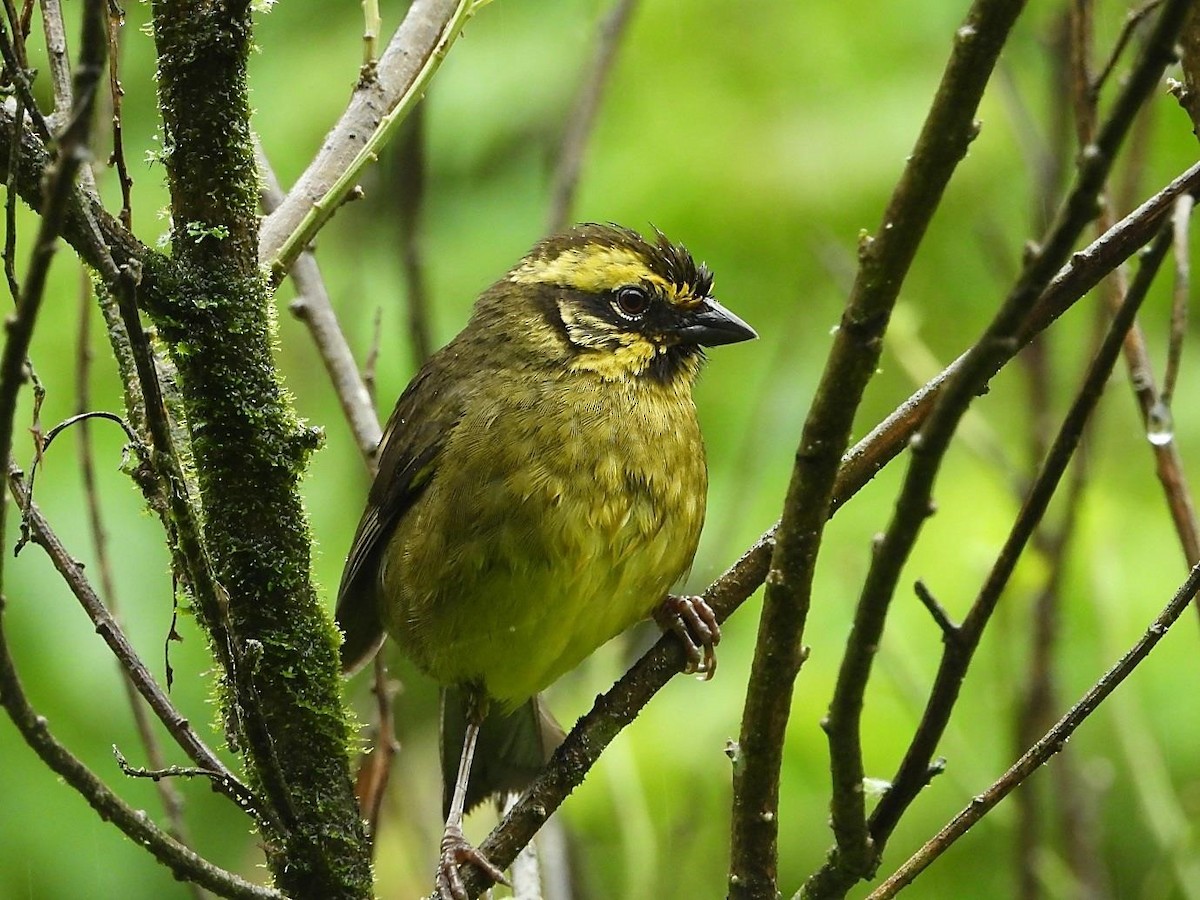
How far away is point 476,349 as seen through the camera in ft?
12.2

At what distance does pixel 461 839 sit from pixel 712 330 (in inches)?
52.7

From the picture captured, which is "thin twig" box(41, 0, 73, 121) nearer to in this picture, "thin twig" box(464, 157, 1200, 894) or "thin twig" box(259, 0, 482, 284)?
"thin twig" box(259, 0, 482, 284)

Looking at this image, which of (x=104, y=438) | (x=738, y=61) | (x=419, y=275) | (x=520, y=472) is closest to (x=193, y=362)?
(x=520, y=472)

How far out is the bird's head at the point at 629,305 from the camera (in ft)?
12.0

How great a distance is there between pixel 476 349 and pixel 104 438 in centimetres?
143

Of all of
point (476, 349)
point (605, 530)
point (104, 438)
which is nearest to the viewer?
point (605, 530)

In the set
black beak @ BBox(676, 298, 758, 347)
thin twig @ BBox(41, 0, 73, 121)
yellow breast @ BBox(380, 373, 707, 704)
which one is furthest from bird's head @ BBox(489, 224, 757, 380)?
thin twig @ BBox(41, 0, 73, 121)

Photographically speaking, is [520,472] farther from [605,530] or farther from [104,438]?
[104,438]

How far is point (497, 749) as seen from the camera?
378 cm

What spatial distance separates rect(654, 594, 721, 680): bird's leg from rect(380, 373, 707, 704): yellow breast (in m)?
0.05

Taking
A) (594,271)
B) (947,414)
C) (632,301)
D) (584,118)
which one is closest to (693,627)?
(632,301)

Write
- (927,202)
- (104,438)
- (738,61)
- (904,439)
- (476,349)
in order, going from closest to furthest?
(927,202) < (904,439) < (476,349) < (104,438) < (738,61)

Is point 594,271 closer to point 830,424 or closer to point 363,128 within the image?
point 363,128

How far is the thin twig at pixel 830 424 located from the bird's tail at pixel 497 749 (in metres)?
1.70
